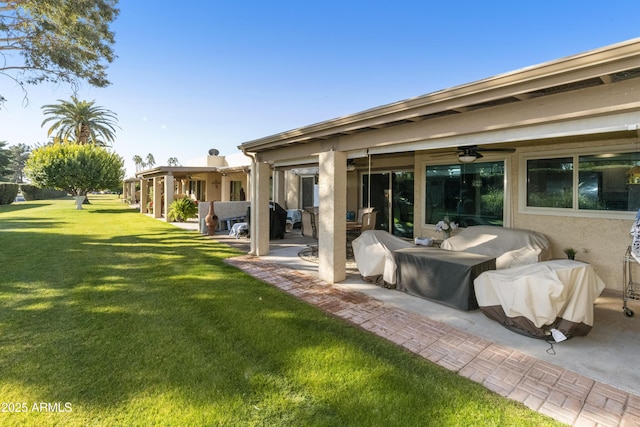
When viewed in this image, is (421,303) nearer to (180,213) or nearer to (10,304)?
(10,304)

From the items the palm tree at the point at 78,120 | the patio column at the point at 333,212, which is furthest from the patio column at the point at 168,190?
the palm tree at the point at 78,120

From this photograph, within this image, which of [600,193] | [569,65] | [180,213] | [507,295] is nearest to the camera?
[569,65]

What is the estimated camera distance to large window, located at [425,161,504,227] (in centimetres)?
724

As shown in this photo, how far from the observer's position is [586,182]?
19.0 feet

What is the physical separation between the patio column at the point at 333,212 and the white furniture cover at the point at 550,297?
2954mm

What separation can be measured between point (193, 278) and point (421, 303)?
4587mm

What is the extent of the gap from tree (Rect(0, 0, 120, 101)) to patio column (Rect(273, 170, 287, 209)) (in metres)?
8.54

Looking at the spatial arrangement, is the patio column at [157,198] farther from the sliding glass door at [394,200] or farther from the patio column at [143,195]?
the sliding glass door at [394,200]

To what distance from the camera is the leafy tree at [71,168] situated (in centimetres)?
2172

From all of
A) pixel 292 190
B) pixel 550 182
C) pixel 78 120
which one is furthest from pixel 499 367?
pixel 78 120

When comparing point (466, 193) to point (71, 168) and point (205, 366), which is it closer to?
point (205, 366)

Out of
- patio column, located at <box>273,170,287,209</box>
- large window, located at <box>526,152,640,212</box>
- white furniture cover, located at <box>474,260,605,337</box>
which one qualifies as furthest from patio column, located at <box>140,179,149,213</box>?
white furniture cover, located at <box>474,260,605,337</box>

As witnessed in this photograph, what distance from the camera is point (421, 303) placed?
5.09 meters

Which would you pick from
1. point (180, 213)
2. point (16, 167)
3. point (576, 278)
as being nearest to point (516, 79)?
point (576, 278)
